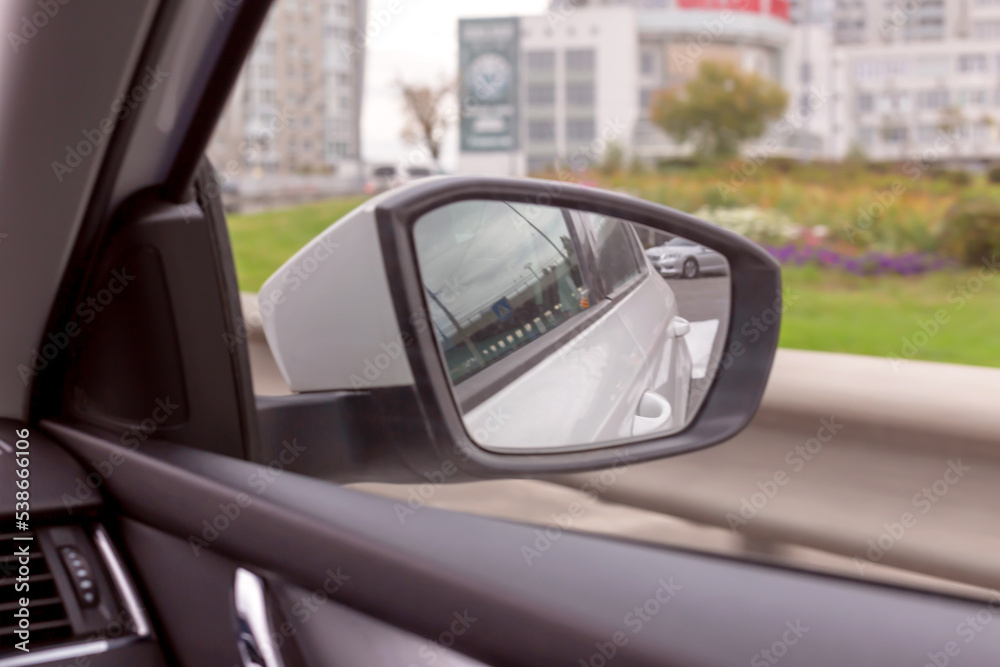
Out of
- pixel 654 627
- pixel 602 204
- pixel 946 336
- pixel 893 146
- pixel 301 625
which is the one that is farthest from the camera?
pixel 893 146

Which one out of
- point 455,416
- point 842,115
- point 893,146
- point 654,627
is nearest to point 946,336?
point 893,146

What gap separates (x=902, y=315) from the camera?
3.76 metres

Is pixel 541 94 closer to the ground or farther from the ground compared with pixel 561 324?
farther from the ground

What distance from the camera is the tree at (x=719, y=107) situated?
15.6 ft

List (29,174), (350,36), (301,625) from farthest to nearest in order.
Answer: (350,36), (29,174), (301,625)

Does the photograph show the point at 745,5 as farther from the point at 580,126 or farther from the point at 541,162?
the point at 541,162

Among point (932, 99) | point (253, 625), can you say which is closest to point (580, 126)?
point (932, 99)

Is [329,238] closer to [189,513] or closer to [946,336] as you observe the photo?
[189,513]

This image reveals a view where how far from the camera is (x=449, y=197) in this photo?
1540mm

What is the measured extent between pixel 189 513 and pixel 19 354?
443 mm

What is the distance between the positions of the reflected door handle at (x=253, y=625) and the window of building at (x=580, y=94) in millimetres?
4065

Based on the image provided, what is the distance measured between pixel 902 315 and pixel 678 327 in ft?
8.77

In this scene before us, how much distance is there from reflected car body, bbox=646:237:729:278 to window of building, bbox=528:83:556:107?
2.56 meters

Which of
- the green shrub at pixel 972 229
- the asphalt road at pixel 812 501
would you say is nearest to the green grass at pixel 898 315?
the green shrub at pixel 972 229
